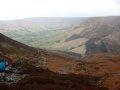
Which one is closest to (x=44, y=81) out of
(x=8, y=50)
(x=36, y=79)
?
(x=36, y=79)

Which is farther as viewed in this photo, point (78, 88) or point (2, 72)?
point (2, 72)

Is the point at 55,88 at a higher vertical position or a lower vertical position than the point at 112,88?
higher

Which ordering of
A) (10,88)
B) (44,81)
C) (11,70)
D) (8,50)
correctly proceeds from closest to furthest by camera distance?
1. (10,88)
2. (44,81)
3. (11,70)
4. (8,50)

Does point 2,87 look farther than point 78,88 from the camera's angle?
No

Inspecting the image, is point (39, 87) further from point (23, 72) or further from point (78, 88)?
point (23, 72)

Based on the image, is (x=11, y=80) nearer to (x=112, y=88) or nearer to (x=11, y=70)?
(x=11, y=70)

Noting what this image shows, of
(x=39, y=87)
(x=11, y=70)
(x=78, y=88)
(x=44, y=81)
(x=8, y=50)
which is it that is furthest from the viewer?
(x=8, y=50)

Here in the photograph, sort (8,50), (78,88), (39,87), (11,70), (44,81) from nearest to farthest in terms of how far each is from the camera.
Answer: (39,87) → (78,88) → (44,81) → (11,70) → (8,50)

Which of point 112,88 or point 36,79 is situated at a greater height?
point 36,79

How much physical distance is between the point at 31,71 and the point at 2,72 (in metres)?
9.76

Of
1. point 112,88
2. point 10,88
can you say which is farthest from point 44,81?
point 112,88

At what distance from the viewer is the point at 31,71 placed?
4875cm

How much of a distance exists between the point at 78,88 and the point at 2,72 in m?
11.1

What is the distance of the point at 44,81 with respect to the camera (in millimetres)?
37344
